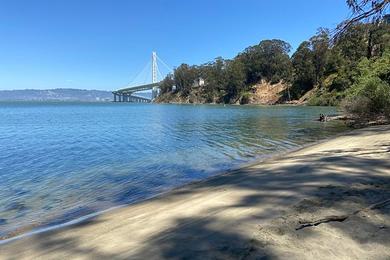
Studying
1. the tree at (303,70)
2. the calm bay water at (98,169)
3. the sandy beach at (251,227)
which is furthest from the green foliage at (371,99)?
the tree at (303,70)

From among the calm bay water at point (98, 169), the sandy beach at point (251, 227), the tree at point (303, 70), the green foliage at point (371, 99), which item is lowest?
the calm bay water at point (98, 169)

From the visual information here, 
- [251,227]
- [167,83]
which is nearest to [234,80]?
[167,83]

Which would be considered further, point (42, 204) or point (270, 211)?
point (42, 204)

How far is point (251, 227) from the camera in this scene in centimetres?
525

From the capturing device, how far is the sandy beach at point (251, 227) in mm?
4547

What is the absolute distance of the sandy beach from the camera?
14.9ft

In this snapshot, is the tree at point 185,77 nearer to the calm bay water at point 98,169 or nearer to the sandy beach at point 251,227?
the calm bay water at point 98,169

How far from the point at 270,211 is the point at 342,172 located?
12.4ft

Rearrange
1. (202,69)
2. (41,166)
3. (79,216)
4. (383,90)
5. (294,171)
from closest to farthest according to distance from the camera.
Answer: (79,216), (294,171), (41,166), (383,90), (202,69)

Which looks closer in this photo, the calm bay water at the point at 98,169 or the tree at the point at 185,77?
the calm bay water at the point at 98,169

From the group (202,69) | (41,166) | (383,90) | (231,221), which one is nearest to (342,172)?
(231,221)

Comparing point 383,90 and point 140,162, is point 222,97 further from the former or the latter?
point 140,162

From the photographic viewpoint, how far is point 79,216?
888 cm

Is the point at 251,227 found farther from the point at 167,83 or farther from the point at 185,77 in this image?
the point at 167,83
